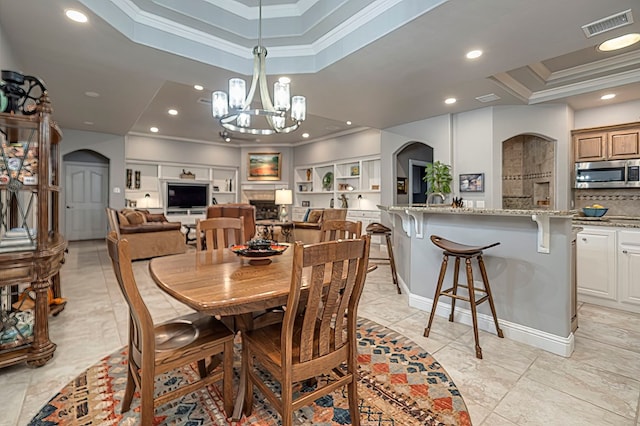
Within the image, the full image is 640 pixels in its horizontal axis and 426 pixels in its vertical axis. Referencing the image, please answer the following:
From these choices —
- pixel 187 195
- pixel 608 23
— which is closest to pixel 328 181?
pixel 187 195

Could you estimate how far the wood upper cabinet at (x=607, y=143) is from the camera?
4027mm

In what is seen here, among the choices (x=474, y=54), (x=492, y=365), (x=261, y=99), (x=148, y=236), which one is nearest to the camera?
(x=492, y=365)

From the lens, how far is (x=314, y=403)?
172 centimetres

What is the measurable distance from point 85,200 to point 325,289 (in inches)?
349

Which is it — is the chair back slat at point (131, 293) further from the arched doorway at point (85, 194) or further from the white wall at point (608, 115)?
the arched doorway at point (85, 194)

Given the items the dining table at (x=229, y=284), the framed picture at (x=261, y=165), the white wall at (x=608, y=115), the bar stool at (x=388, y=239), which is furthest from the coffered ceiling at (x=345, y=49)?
the framed picture at (x=261, y=165)

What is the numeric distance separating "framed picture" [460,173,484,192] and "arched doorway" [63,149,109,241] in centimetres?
819

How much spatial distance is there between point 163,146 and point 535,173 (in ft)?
29.2

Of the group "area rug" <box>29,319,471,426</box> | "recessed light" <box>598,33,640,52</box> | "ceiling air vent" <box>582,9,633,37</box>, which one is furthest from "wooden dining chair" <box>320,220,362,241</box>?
"recessed light" <box>598,33,640,52</box>

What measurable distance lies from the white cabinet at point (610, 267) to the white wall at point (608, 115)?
1.95m

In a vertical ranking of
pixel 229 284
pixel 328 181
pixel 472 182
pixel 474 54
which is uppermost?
pixel 474 54

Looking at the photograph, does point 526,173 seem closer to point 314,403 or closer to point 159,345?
point 314,403

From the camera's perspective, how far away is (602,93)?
12.8ft

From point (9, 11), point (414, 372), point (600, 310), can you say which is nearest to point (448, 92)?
point (600, 310)
